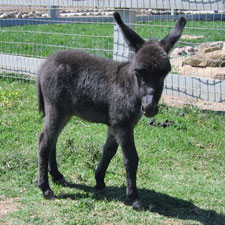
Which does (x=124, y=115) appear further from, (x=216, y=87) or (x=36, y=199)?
(x=216, y=87)

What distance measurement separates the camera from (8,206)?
14.7 feet

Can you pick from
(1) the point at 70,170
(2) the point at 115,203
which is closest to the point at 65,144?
(1) the point at 70,170

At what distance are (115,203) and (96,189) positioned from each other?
0.40m

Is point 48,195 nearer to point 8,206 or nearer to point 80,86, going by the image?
point 8,206

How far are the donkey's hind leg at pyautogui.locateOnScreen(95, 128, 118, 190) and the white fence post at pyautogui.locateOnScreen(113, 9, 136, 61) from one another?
3185 millimetres

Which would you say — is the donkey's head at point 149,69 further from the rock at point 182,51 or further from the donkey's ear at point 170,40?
the rock at point 182,51

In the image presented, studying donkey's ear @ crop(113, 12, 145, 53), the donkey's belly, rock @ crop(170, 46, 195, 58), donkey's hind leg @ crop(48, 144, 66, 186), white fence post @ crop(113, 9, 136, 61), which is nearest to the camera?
donkey's ear @ crop(113, 12, 145, 53)

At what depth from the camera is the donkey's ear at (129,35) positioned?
4105mm

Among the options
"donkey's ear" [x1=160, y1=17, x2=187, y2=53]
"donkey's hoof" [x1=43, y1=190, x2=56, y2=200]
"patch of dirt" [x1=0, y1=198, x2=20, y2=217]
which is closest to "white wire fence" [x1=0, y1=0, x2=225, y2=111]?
"donkey's ear" [x1=160, y1=17, x2=187, y2=53]

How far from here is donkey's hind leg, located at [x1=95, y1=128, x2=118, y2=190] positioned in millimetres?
4746

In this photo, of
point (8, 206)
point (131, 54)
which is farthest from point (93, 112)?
point (131, 54)

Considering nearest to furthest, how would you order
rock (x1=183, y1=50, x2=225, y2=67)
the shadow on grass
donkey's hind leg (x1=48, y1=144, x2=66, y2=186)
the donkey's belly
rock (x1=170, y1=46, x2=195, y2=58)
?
1. the shadow on grass
2. the donkey's belly
3. donkey's hind leg (x1=48, y1=144, x2=66, y2=186)
4. rock (x1=183, y1=50, x2=225, y2=67)
5. rock (x1=170, y1=46, x2=195, y2=58)

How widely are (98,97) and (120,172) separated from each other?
126cm

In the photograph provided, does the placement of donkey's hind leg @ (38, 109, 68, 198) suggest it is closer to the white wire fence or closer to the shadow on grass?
the shadow on grass
